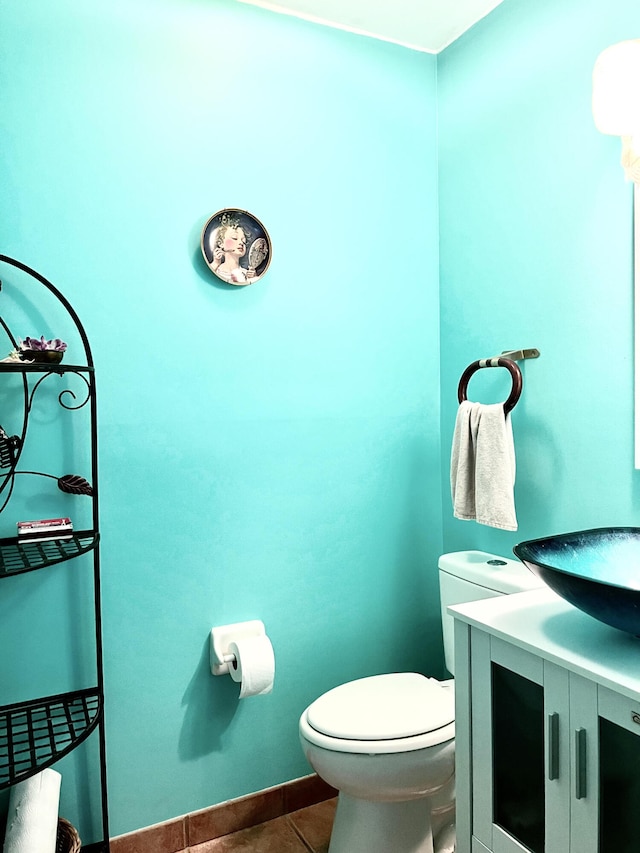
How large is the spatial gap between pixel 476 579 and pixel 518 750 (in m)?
0.64

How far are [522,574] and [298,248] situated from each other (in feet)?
3.72

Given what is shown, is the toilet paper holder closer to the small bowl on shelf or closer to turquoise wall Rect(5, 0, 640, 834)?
turquoise wall Rect(5, 0, 640, 834)

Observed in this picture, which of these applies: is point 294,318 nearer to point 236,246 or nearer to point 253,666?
point 236,246

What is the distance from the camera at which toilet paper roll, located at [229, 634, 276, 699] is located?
1755 millimetres

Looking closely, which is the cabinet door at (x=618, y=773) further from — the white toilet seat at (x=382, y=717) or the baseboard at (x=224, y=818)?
the baseboard at (x=224, y=818)

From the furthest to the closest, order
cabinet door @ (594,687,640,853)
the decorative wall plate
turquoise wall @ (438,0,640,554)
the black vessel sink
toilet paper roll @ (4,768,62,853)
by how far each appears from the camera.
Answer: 1. the decorative wall plate
2. turquoise wall @ (438,0,640,554)
3. toilet paper roll @ (4,768,62,853)
4. the black vessel sink
5. cabinet door @ (594,687,640,853)

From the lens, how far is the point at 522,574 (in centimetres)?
174

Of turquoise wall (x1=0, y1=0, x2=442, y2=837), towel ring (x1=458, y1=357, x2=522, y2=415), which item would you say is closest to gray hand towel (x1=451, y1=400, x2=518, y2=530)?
towel ring (x1=458, y1=357, x2=522, y2=415)

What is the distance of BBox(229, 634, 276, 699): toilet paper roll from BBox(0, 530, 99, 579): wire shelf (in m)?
0.51

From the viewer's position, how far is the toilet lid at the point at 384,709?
5.05 feet

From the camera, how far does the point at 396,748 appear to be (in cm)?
150

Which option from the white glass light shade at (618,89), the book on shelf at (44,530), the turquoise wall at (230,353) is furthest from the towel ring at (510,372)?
the book on shelf at (44,530)

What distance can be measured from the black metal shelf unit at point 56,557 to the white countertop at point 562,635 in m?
0.90

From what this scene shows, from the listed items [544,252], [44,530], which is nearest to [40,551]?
[44,530]
